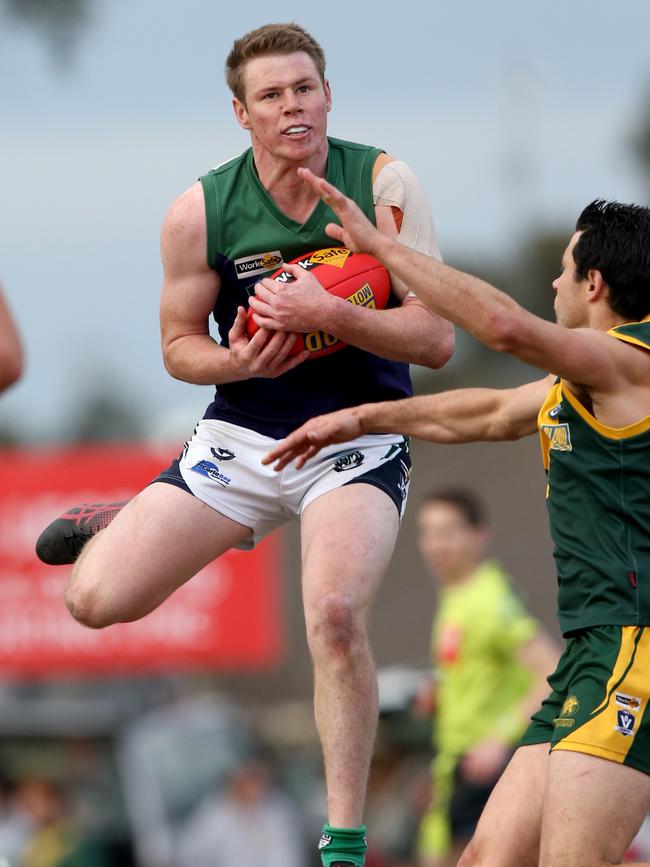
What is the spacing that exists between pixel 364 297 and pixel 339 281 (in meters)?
0.13

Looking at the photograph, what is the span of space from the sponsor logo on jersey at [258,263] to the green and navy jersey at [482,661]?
15.5 feet

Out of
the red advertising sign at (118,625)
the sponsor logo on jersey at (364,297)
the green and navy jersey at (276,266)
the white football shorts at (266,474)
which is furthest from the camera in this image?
the red advertising sign at (118,625)

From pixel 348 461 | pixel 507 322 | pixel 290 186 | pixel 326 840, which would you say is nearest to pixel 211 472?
pixel 348 461

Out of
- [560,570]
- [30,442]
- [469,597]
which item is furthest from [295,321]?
[30,442]

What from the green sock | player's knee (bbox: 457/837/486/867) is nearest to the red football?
the green sock

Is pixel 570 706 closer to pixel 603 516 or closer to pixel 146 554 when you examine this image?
pixel 603 516

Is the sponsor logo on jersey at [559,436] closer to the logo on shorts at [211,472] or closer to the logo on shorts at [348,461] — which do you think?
the logo on shorts at [348,461]

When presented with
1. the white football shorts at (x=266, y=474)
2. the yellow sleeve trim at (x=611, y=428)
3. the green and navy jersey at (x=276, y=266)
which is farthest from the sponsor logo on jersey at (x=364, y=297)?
the yellow sleeve trim at (x=611, y=428)

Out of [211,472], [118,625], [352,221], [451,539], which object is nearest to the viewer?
[352,221]

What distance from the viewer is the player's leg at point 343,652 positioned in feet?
20.9

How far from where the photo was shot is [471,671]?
11031 mm

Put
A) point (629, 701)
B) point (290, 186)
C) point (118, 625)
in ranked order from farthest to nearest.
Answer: point (118, 625) < point (290, 186) < point (629, 701)

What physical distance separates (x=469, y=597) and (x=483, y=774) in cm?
117

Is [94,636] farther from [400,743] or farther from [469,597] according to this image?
[469,597]
